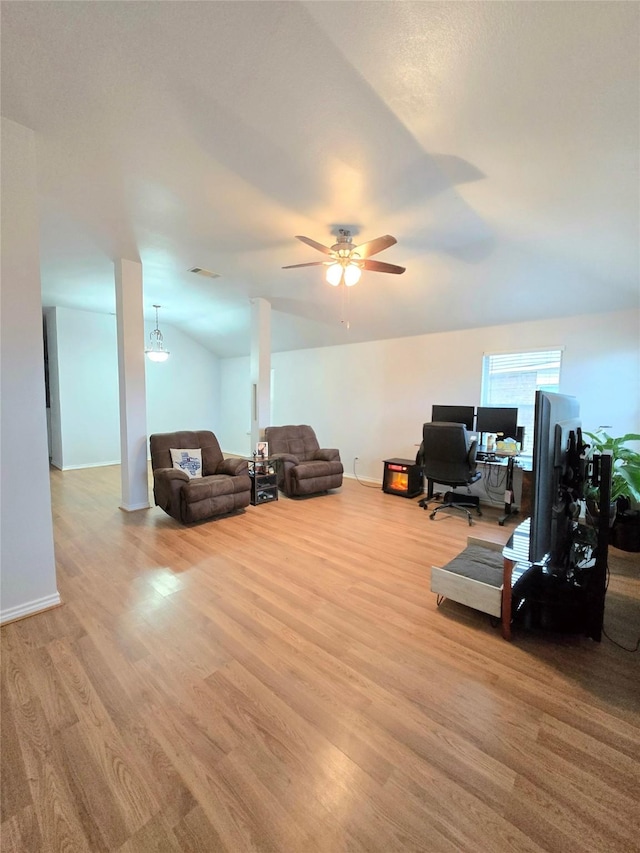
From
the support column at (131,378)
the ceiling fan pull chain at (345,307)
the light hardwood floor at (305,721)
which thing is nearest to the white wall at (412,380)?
the ceiling fan pull chain at (345,307)

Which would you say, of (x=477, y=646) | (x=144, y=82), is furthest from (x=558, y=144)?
(x=477, y=646)

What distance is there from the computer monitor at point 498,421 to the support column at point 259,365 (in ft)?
9.81

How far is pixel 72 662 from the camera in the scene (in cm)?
179

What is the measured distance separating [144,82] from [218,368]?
719 cm

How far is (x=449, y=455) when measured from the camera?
393 centimetres

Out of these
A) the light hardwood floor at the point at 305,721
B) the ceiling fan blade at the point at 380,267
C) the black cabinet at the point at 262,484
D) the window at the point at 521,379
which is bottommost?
the light hardwood floor at the point at 305,721

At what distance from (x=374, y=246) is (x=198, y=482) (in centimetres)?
288

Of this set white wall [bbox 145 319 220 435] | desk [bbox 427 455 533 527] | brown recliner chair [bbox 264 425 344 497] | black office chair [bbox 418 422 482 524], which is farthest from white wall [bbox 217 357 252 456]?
desk [bbox 427 455 533 527]

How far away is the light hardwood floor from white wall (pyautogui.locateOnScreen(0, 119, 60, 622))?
0.93 feet

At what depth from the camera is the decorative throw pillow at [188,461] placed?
162 inches

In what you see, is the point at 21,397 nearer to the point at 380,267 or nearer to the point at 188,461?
the point at 188,461

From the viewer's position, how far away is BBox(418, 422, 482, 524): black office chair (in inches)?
151

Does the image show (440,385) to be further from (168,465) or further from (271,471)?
(168,465)

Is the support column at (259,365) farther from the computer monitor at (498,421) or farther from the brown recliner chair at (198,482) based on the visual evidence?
the computer monitor at (498,421)
